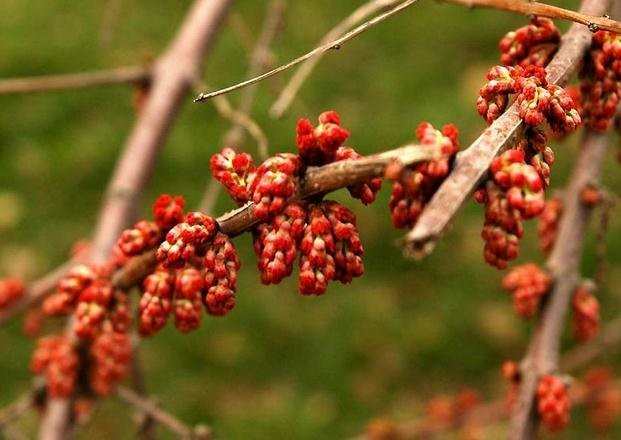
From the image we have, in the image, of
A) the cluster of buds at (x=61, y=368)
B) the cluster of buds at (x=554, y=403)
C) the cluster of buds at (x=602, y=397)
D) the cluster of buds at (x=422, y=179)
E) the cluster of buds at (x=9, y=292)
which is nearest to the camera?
the cluster of buds at (x=422, y=179)

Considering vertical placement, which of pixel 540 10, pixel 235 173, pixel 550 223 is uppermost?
pixel 550 223

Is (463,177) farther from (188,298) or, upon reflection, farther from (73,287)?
(73,287)

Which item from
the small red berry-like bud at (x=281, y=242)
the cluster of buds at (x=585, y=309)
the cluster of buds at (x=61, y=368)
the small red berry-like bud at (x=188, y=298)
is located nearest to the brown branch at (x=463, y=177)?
the small red berry-like bud at (x=281, y=242)

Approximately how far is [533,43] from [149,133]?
160 centimetres

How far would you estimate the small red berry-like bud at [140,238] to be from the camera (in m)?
1.63

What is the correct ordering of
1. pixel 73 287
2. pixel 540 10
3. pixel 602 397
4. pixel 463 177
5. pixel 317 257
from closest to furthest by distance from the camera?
1. pixel 463 177
2. pixel 317 257
3. pixel 540 10
4. pixel 73 287
5. pixel 602 397

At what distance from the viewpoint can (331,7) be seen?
19.7ft

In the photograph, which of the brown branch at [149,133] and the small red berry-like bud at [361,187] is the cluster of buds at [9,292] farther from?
the small red berry-like bud at [361,187]

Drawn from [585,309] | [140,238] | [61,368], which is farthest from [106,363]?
[585,309]

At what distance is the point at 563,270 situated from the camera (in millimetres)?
2279

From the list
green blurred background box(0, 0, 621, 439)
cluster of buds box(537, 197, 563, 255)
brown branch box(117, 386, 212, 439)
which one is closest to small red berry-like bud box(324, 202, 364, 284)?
brown branch box(117, 386, 212, 439)

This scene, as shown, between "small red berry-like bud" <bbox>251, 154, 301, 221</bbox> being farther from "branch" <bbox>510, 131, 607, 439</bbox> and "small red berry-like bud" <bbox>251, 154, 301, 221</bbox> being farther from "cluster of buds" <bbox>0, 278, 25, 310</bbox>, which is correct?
"cluster of buds" <bbox>0, 278, 25, 310</bbox>

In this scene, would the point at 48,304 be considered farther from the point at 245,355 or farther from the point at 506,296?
the point at 506,296

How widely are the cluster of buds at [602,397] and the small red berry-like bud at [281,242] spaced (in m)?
3.23
